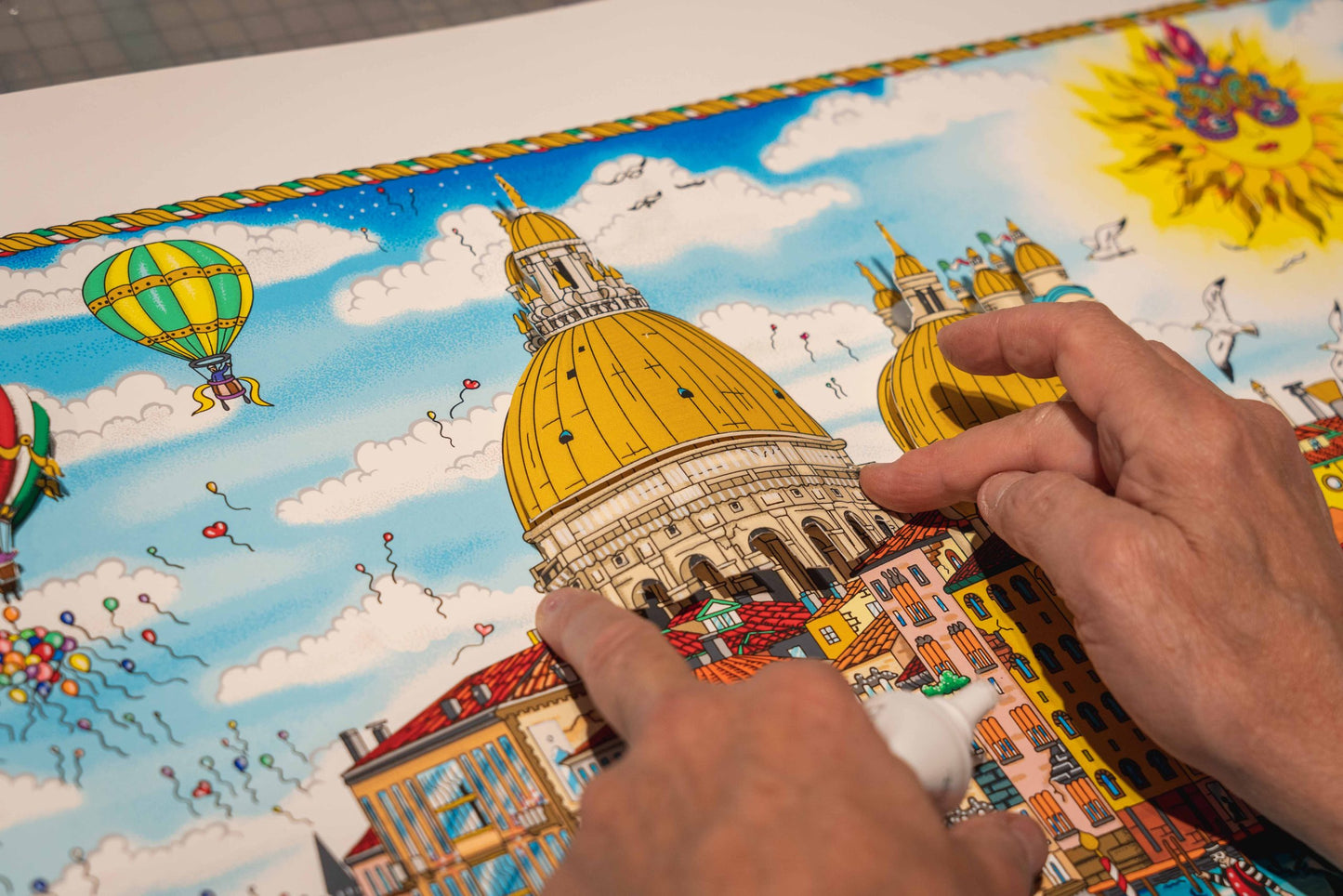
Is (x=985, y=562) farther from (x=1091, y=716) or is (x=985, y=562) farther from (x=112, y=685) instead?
A: (x=112, y=685)

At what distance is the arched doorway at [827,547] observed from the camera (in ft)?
7.16

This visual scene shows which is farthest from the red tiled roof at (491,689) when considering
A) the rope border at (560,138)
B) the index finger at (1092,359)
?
the rope border at (560,138)

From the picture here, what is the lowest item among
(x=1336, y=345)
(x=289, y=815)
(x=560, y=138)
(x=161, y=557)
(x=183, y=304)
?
(x=1336, y=345)

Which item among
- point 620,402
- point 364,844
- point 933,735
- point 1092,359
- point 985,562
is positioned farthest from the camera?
point 620,402

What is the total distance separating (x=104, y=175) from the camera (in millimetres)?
2475

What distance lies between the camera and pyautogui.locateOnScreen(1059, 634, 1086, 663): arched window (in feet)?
6.93

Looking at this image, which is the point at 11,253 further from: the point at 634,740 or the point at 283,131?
the point at 634,740

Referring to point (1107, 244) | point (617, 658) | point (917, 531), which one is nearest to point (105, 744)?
point (617, 658)

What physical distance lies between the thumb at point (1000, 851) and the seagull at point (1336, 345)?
190cm

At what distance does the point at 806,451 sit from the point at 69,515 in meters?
1.75

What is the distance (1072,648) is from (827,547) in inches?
23.9

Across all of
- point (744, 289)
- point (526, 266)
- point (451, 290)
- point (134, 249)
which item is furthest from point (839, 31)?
point (134, 249)

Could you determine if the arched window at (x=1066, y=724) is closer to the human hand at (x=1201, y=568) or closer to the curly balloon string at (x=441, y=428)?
the human hand at (x=1201, y=568)

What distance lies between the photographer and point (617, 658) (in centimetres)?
161
